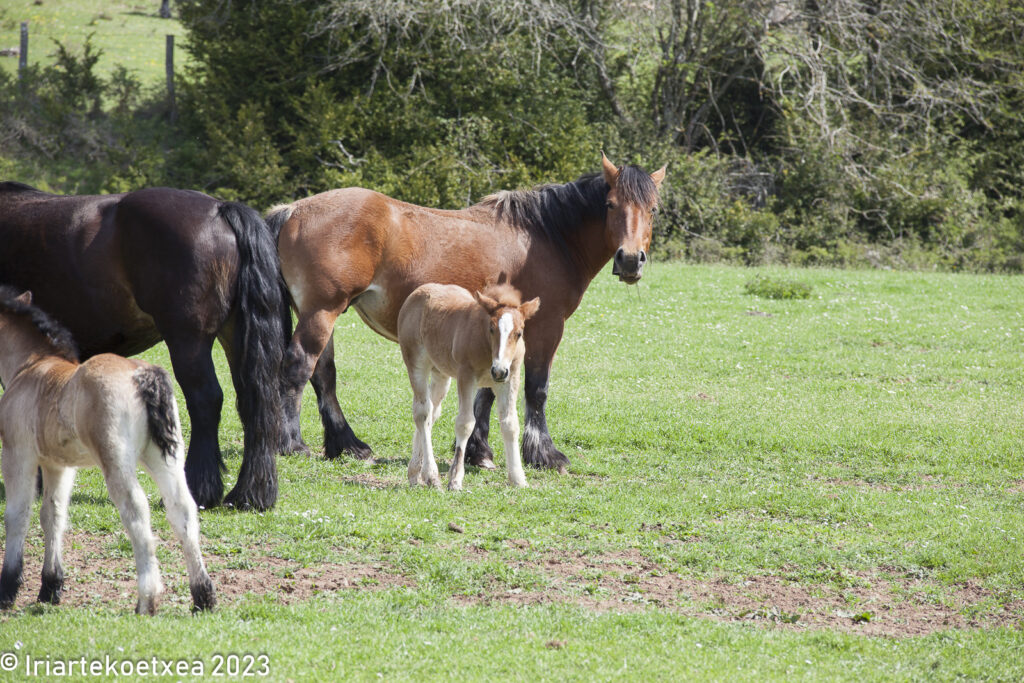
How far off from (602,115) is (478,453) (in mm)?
22411

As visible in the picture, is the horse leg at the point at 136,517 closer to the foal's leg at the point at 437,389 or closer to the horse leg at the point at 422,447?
the horse leg at the point at 422,447

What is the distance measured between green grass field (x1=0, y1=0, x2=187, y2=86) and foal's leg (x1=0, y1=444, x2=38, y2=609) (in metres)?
29.4

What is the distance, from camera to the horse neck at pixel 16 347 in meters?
6.14

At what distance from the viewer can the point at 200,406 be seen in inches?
288

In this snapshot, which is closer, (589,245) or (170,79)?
(589,245)

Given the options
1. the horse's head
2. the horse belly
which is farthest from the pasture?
the horse's head

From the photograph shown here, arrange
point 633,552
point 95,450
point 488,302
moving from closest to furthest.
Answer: point 95,450, point 633,552, point 488,302

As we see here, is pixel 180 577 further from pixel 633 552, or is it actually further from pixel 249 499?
pixel 633 552

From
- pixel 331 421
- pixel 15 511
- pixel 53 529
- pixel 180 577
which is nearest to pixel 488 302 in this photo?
pixel 331 421

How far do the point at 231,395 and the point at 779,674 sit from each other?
896cm

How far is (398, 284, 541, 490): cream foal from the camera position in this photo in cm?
821

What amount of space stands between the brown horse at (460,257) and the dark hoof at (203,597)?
11.7ft

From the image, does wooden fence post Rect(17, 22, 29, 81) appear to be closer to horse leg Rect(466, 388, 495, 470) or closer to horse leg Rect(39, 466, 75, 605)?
horse leg Rect(466, 388, 495, 470)

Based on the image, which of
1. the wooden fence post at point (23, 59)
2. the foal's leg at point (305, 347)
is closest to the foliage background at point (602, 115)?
the wooden fence post at point (23, 59)
